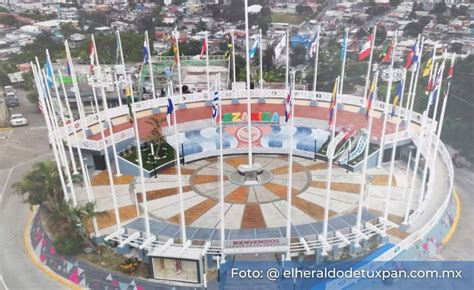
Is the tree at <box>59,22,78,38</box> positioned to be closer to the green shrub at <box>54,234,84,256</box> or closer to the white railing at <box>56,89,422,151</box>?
the white railing at <box>56,89,422,151</box>

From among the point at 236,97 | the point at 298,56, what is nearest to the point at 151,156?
the point at 236,97

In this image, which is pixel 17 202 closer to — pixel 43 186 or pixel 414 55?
pixel 43 186

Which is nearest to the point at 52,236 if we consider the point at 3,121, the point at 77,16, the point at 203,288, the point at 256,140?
the point at 203,288

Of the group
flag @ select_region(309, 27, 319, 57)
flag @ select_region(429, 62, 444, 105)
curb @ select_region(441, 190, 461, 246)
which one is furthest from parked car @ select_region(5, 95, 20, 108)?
curb @ select_region(441, 190, 461, 246)

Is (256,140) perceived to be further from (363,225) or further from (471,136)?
(471,136)

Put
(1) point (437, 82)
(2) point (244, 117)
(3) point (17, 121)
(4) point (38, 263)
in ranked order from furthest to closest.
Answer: (3) point (17, 121)
(2) point (244, 117)
(4) point (38, 263)
(1) point (437, 82)

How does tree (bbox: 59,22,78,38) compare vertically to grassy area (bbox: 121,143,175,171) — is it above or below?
above

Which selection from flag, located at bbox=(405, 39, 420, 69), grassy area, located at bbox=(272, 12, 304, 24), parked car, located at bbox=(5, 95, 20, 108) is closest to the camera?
flag, located at bbox=(405, 39, 420, 69)
